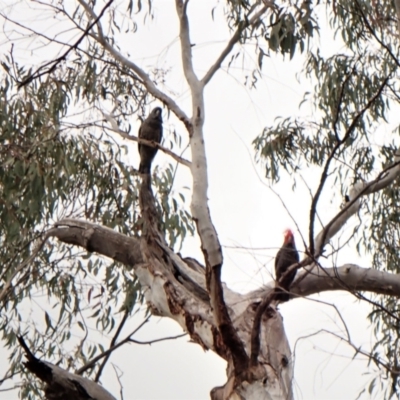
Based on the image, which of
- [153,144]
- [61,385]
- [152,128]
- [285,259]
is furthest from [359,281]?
[152,128]

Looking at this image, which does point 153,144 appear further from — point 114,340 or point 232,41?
point 114,340

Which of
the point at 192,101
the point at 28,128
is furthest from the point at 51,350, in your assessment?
the point at 192,101

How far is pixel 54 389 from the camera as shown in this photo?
3.44 metres

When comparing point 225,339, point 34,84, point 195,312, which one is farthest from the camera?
point 34,84

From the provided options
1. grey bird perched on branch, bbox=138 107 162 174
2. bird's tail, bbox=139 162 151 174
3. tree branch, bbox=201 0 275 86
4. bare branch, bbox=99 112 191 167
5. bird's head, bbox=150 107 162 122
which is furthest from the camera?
bird's head, bbox=150 107 162 122

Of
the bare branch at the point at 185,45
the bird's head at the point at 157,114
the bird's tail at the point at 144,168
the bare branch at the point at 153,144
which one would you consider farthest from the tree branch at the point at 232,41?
the bird's head at the point at 157,114

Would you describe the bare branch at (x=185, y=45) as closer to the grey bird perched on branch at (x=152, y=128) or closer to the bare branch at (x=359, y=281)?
the grey bird perched on branch at (x=152, y=128)

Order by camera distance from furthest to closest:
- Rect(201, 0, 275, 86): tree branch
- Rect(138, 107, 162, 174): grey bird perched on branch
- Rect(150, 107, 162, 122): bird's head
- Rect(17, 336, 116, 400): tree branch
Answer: Rect(150, 107, 162, 122): bird's head → Rect(138, 107, 162, 174): grey bird perched on branch → Rect(201, 0, 275, 86): tree branch → Rect(17, 336, 116, 400): tree branch

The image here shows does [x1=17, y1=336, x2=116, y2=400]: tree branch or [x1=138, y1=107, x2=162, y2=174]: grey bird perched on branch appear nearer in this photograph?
[x1=17, y1=336, x2=116, y2=400]: tree branch

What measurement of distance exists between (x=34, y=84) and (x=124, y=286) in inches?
56.2

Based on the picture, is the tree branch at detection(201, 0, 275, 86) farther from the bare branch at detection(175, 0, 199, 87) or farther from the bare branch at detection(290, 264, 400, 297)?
the bare branch at detection(290, 264, 400, 297)

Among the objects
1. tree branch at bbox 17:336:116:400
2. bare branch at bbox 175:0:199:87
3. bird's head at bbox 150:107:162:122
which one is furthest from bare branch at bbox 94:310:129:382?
bare branch at bbox 175:0:199:87

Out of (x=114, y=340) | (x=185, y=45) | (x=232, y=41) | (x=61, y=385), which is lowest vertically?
(x=61, y=385)

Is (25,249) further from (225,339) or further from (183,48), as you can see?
(225,339)
